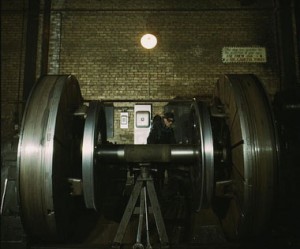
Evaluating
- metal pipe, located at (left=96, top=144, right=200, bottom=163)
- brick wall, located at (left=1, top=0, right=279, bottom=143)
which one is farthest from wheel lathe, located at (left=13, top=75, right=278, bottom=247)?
brick wall, located at (left=1, top=0, right=279, bottom=143)

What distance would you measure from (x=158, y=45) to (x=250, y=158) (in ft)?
15.0

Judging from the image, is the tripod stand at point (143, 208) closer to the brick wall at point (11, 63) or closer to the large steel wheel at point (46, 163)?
the large steel wheel at point (46, 163)

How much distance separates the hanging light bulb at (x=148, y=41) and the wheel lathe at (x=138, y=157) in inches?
128

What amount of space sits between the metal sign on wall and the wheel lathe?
10.6ft

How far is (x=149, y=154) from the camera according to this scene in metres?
3.38

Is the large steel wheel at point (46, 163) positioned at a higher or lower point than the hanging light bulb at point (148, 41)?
lower

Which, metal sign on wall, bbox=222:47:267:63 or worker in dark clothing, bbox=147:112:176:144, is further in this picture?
metal sign on wall, bbox=222:47:267:63

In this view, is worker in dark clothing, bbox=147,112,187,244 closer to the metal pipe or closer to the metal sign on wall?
the metal pipe

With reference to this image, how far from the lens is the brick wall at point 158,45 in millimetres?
6613

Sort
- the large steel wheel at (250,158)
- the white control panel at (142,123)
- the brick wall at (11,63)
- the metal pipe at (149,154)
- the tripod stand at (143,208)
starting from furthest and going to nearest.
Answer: the brick wall at (11,63) → the white control panel at (142,123) → the metal pipe at (149,154) → the tripod stand at (143,208) → the large steel wheel at (250,158)

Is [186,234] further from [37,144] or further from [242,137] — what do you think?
[37,144]

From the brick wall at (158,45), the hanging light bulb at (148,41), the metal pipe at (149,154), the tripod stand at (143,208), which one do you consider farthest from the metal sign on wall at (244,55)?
the tripod stand at (143,208)

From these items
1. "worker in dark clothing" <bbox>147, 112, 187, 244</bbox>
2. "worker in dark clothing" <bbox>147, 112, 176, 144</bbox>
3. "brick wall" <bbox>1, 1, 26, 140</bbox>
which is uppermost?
"brick wall" <bbox>1, 1, 26, 140</bbox>

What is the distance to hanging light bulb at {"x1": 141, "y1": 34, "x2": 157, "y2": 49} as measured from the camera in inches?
257
